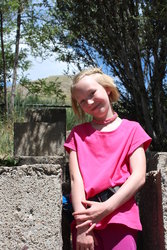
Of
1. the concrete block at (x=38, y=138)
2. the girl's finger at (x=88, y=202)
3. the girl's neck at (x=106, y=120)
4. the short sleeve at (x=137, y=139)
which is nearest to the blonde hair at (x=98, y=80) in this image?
the girl's neck at (x=106, y=120)

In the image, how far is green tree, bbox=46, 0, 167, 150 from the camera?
4.23 meters

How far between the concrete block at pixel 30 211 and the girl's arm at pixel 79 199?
0.28ft

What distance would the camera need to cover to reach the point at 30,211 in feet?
5.46

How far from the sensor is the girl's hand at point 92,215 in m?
1.64

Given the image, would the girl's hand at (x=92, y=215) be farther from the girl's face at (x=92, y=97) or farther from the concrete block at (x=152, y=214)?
the girl's face at (x=92, y=97)

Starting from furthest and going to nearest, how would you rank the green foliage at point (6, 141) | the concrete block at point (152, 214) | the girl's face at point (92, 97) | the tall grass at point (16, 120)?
the tall grass at point (16, 120) < the green foliage at point (6, 141) < the girl's face at point (92, 97) < the concrete block at point (152, 214)

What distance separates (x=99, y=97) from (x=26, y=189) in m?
0.56

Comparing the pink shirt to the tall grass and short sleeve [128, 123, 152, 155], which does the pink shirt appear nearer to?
short sleeve [128, 123, 152, 155]

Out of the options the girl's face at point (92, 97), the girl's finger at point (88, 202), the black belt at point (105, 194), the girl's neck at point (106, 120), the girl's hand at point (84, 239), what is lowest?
the girl's hand at point (84, 239)

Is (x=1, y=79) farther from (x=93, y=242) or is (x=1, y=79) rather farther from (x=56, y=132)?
(x=93, y=242)

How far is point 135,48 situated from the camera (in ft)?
13.9

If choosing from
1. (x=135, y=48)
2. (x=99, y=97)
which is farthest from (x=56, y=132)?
(x=99, y=97)

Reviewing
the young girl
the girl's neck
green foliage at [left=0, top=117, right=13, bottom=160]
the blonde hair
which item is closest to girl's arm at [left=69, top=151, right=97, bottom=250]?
the young girl

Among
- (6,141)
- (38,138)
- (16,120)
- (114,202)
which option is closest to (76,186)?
(114,202)
